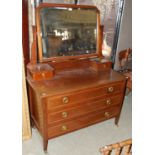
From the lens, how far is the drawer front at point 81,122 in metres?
1.78

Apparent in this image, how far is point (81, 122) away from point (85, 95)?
32 centimetres

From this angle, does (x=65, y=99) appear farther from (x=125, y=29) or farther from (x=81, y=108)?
(x=125, y=29)

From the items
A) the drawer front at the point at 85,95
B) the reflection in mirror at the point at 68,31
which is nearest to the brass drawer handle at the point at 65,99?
the drawer front at the point at 85,95

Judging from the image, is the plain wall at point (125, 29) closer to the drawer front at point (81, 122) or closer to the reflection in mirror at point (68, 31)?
the reflection in mirror at point (68, 31)

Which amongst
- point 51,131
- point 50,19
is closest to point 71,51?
point 50,19

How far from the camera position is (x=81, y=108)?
184cm

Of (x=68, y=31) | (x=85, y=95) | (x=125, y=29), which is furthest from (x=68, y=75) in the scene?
(x=125, y=29)

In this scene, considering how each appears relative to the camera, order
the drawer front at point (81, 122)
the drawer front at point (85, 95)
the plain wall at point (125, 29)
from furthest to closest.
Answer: the plain wall at point (125, 29)
the drawer front at point (81, 122)
the drawer front at point (85, 95)

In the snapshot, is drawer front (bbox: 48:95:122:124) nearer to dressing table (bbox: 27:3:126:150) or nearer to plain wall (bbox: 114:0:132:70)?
dressing table (bbox: 27:3:126:150)

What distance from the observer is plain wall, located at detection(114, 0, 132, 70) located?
320 cm

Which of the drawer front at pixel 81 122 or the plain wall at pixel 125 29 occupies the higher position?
the plain wall at pixel 125 29

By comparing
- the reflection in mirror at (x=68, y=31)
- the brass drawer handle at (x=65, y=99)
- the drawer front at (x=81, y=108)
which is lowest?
the drawer front at (x=81, y=108)

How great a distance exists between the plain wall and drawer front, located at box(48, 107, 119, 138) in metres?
1.64
